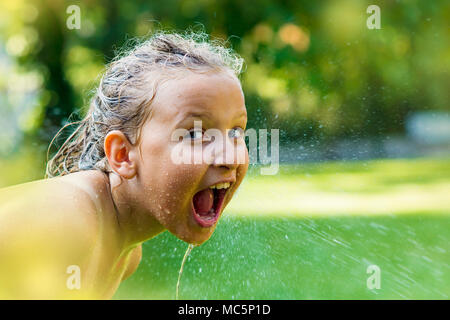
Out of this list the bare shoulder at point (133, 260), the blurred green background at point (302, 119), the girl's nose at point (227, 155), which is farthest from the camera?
the blurred green background at point (302, 119)

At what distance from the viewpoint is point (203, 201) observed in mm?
1764

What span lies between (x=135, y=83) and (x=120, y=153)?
0.22m

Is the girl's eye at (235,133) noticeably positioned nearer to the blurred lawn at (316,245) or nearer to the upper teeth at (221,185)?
the upper teeth at (221,185)

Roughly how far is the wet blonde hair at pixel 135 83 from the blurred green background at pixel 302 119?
1.43 metres

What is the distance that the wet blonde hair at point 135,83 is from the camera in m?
1.78

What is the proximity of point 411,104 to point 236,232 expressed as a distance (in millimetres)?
6823

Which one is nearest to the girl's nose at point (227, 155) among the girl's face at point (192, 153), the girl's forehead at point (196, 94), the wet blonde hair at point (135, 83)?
the girl's face at point (192, 153)

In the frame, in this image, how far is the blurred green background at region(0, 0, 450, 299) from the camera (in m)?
3.67

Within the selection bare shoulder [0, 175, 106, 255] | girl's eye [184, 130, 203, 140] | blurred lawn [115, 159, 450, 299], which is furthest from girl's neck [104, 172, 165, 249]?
blurred lawn [115, 159, 450, 299]

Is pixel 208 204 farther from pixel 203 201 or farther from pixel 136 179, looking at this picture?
pixel 136 179

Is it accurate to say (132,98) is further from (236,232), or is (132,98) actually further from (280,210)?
(280,210)

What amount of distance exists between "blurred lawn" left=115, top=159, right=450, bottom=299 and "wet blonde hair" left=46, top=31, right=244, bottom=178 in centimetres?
100
